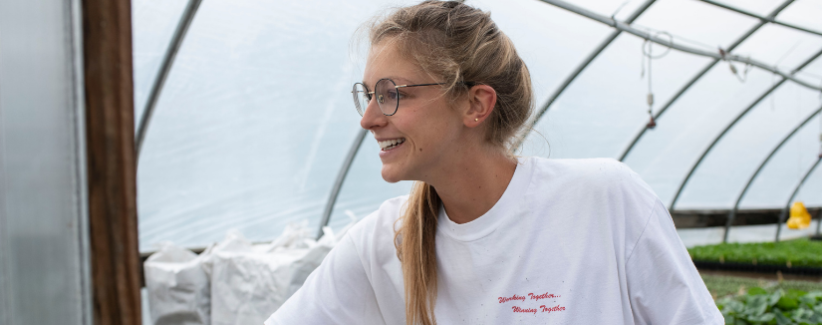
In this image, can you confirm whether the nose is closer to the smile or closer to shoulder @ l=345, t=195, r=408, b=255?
the smile

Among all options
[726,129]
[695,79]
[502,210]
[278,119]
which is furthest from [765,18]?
[502,210]

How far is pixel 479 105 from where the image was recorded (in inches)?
53.7

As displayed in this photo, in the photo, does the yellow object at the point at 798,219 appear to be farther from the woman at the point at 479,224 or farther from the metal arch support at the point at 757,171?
the woman at the point at 479,224

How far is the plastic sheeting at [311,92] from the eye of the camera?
3902 mm

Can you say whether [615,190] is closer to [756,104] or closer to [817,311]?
[817,311]

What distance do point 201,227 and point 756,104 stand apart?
23.0ft

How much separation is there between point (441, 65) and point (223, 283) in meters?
2.38

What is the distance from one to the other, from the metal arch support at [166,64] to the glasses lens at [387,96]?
2.65 m

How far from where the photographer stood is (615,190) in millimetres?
1298

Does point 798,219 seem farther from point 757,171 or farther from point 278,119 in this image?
point 278,119

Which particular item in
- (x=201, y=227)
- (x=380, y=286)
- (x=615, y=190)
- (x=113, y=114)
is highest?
(x=113, y=114)

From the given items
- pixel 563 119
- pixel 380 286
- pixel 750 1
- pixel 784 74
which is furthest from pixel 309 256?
pixel 784 74

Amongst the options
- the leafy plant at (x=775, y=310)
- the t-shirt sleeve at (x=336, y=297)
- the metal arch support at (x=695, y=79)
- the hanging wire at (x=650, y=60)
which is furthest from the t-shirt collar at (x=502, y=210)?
the metal arch support at (x=695, y=79)

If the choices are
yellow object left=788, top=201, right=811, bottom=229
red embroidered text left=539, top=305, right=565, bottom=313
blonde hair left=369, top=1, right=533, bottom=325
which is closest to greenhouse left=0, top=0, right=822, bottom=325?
blonde hair left=369, top=1, right=533, bottom=325
